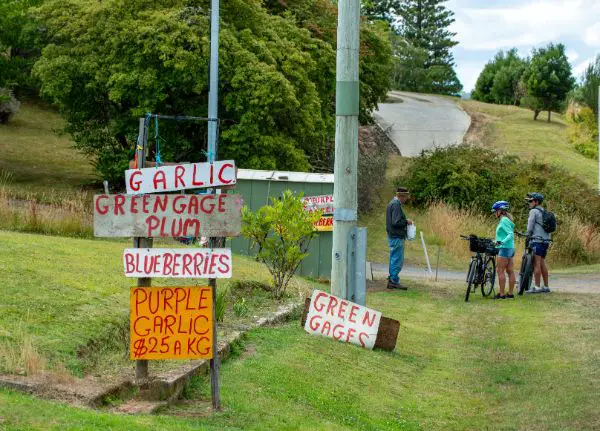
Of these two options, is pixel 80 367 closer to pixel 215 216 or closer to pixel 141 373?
pixel 141 373

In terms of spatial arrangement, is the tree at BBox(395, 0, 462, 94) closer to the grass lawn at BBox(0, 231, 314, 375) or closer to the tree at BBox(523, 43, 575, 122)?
the tree at BBox(523, 43, 575, 122)

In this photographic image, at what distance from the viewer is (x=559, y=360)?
13.4 metres

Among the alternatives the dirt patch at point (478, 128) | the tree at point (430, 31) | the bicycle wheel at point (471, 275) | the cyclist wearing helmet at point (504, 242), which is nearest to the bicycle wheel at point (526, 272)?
the cyclist wearing helmet at point (504, 242)

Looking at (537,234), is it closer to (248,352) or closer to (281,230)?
(281,230)

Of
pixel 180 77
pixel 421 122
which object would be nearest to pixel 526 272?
pixel 180 77

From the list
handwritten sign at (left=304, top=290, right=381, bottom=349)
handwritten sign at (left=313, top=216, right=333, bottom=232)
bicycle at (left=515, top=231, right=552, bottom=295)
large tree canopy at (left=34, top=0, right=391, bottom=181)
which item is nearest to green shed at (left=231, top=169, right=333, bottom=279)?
handwritten sign at (left=313, top=216, right=333, bottom=232)

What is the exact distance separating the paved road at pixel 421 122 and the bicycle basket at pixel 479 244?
31.0m

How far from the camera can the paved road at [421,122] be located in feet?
187

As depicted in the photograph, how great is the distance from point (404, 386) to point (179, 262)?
11.8ft

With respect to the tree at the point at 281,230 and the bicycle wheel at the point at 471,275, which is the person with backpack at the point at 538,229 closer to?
the bicycle wheel at the point at 471,275

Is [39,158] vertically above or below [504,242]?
above

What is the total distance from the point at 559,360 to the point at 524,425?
3.40 m

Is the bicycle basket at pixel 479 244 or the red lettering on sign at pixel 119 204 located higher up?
the red lettering on sign at pixel 119 204

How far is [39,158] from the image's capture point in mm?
50375
